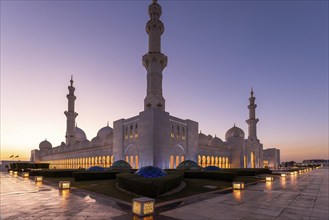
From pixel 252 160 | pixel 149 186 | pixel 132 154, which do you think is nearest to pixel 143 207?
pixel 149 186

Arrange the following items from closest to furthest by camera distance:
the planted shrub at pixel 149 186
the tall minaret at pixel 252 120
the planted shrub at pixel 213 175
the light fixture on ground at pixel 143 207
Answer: the light fixture on ground at pixel 143 207 → the planted shrub at pixel 149 186 → the planted shrub at pixel 213 175 → the tall minaret at pixel 252 120

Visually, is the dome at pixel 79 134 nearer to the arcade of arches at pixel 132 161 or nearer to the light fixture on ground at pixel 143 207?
the arcade of arches at pixel 132 161

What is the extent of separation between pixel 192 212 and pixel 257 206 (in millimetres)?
3547

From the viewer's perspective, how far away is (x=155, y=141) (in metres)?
35.9

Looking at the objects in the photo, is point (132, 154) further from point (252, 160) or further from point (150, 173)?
point (252, 160)

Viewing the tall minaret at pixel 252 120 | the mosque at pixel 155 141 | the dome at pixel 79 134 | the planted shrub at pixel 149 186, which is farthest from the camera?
the dome at pixel 79 134

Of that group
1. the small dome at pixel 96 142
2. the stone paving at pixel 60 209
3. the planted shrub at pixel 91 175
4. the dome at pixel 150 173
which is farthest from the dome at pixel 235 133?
the stone paving at pixel 60 209

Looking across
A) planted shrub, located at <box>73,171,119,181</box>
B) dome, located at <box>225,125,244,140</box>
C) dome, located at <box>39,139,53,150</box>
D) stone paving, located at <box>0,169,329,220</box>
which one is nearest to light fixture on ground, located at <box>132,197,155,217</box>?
stone paving, located at <box>0,169,329,220</box>

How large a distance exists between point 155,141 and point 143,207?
1061 inches

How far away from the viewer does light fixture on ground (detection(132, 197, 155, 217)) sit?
899 centimetres

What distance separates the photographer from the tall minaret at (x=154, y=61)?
41906mm

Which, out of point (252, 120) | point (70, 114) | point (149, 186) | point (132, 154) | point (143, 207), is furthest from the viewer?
point (252, 120)

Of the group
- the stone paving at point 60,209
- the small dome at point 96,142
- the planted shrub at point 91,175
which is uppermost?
the small dome at point 96,142

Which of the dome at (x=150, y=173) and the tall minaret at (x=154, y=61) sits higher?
the tall minaret at (x=154, y=61)
